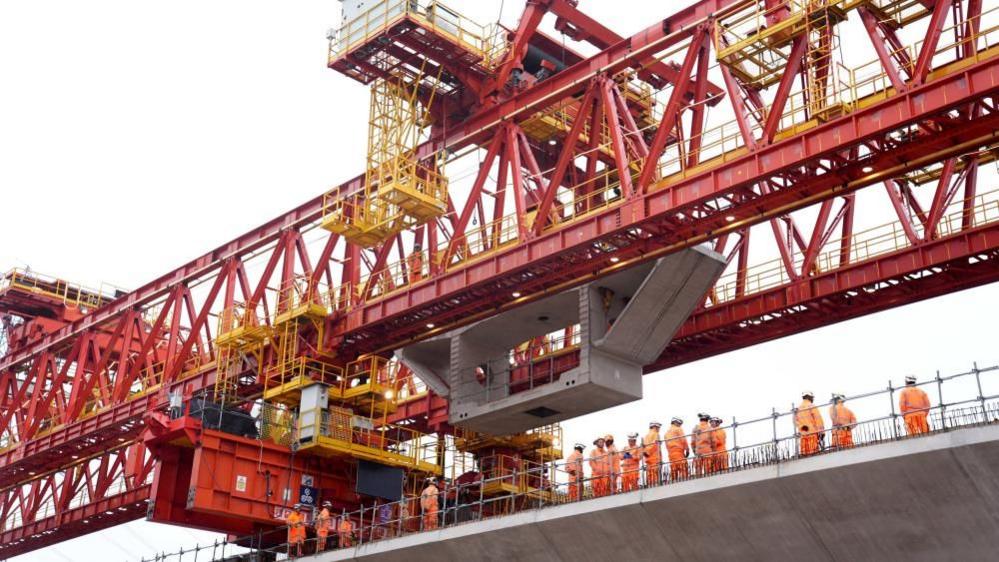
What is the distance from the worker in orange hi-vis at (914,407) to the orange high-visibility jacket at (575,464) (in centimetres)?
745

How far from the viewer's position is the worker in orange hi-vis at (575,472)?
2600cm

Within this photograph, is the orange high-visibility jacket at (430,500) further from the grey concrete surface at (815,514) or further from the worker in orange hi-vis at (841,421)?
the worker in orange hi-vis at (841,421)

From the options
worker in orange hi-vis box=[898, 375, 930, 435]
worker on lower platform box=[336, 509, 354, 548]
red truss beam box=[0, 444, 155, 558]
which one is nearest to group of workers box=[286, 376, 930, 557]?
worker in orange hi-vis box=[898, 375, 930, 435]

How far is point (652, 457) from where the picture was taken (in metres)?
24.8

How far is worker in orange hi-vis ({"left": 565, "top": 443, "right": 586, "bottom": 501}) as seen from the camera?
1024 inches

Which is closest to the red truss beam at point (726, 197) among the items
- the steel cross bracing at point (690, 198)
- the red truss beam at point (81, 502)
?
the steel cross bracing at point (690, 198)

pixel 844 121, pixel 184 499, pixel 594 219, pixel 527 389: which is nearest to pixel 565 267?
pixel 594 219

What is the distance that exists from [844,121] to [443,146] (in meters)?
13.3

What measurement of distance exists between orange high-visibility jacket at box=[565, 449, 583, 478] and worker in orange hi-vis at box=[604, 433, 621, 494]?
0.69 meters

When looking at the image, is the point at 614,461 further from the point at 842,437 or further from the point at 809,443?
the point at 842,437

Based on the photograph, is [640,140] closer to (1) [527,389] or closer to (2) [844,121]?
(2) [844,121]

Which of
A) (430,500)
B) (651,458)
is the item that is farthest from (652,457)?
(430,500)

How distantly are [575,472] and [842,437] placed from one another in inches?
261

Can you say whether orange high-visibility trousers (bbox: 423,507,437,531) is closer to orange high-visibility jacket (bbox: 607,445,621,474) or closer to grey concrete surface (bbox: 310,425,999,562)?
grey concrete surface (bbox: 310,425,999,562)
